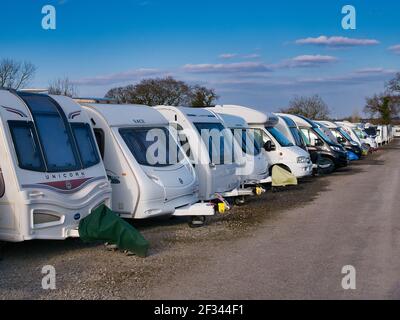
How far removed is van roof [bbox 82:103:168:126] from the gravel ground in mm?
2054

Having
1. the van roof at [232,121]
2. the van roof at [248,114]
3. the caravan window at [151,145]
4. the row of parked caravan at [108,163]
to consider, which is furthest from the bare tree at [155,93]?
the caravan window at [151,145]

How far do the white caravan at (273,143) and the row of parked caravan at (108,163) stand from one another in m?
2.63

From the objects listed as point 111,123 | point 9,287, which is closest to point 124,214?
point 111,123

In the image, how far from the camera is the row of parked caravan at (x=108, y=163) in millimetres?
8422

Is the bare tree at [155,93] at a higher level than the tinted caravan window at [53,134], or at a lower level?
higher

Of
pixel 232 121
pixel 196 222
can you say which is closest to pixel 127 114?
pixel 196 222

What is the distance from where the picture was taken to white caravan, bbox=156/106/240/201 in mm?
12891

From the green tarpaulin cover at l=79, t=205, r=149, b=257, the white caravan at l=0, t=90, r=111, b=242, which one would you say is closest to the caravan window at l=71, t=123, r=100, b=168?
the white caravan at l=0, t=90, r=111, b=242

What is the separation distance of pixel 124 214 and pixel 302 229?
344 cm

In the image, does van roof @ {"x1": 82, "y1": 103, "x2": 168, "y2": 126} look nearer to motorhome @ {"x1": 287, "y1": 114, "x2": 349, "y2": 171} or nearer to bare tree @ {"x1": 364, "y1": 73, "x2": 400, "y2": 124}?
motorhome @ {"x1": 287, "y1": 114, "x2": 349, "y2": 171}

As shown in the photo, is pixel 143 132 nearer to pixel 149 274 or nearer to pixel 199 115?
pixel 199 115

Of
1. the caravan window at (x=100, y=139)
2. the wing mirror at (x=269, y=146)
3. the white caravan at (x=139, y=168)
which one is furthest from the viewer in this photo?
the wing mirror at (x=269, y=146)

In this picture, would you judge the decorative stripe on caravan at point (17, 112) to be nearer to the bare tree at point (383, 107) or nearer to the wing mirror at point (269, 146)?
the wing mirror at point (269, 146)

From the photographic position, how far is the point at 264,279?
7602 mm
